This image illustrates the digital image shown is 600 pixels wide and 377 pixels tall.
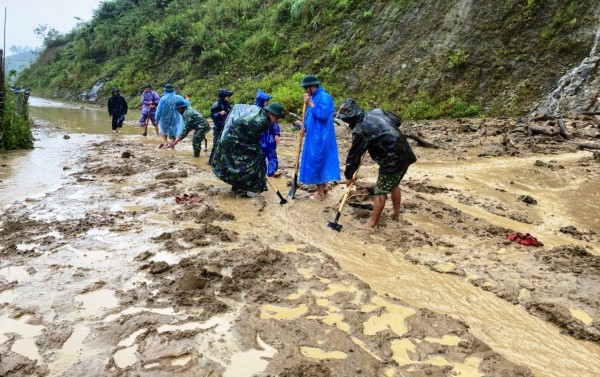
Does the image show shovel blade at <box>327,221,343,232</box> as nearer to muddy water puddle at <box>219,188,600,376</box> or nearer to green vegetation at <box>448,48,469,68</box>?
muddy water puddle at <box>219,188,600,376</box>

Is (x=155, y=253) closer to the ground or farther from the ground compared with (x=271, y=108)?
closer to the ground

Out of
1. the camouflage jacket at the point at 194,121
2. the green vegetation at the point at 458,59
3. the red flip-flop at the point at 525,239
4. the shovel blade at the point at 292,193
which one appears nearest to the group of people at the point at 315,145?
the shovel blade at the point at 292,193

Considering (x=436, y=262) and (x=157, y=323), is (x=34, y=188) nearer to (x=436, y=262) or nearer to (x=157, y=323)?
(x=157, y=323)

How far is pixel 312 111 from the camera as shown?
18.8 feet

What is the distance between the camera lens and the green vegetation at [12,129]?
354 inches

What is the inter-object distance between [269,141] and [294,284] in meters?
3.73

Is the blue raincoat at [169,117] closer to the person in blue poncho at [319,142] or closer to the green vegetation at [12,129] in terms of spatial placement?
the green vegetation at [12,129]

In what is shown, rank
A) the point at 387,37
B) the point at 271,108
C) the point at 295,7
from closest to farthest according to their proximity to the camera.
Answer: the point at 271,108 < the point at 387,37 < the point at 295,7

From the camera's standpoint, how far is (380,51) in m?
15.5

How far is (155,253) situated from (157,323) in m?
1.22

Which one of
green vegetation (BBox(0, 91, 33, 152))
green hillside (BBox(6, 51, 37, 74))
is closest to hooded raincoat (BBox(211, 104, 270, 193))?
green vegetation (BBox(0, 91, 33, 152))

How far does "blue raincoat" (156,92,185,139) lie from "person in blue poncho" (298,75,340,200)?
4963mm

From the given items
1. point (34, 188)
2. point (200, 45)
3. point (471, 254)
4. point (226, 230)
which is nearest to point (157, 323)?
point (226, 230)

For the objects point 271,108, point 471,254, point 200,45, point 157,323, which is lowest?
point 157,323
